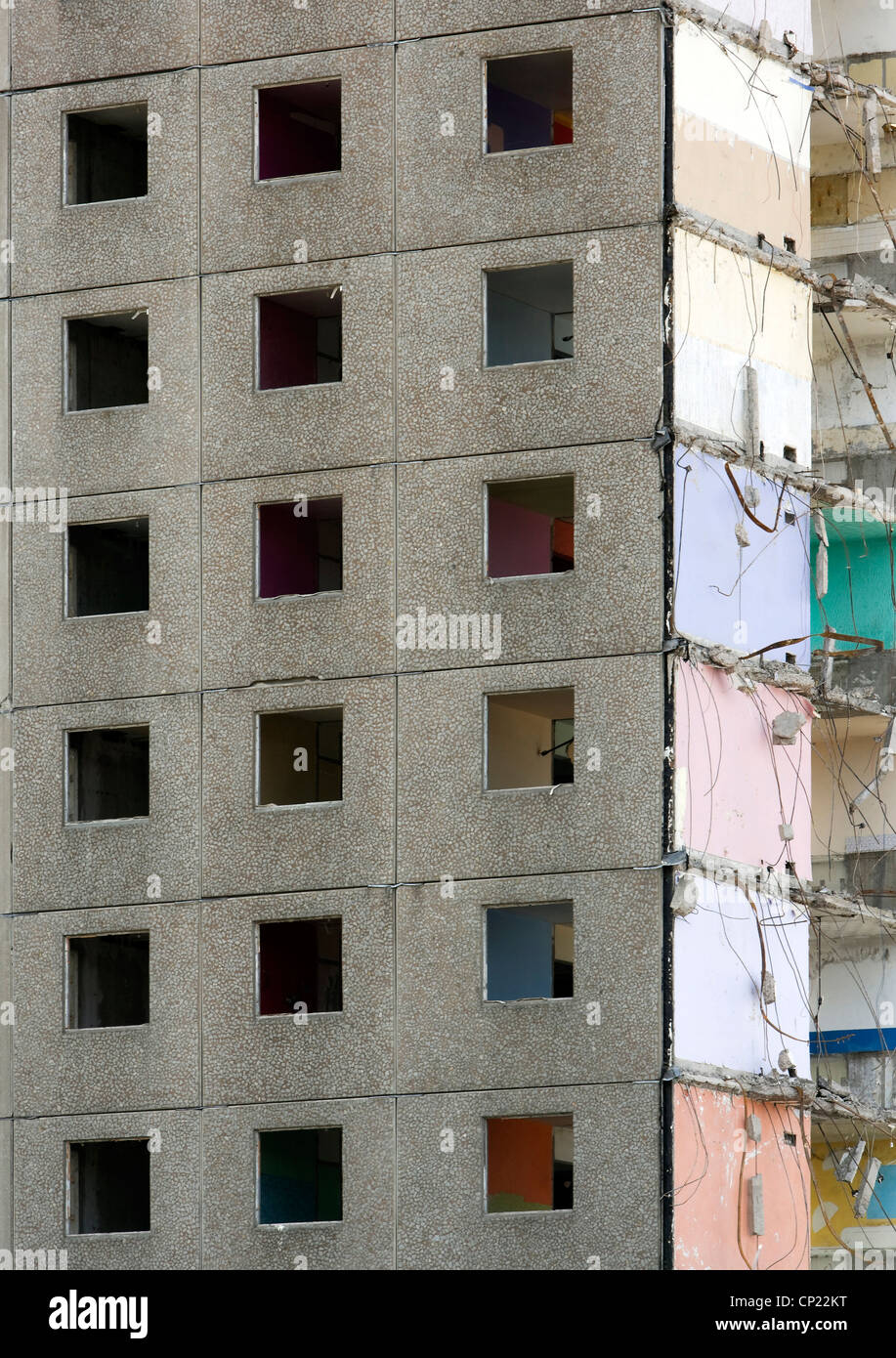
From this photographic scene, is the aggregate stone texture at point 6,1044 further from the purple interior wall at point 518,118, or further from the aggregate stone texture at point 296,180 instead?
the purple interior wall at point 518,118

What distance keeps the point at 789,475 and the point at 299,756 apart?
787 cm

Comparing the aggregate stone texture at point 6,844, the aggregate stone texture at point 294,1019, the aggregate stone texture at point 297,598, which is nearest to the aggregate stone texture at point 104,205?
the aggregate stone texture at point 297,598

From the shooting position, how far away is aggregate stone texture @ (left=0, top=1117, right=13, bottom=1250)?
1959 inches

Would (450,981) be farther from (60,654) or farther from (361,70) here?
(361,70)

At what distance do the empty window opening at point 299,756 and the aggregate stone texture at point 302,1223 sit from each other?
14.3 ft

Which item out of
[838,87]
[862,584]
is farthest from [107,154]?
[862,584]

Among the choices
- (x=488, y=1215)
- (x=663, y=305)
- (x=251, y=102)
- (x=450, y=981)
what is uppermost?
(x=251, y=102)

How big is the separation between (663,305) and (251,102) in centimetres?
679

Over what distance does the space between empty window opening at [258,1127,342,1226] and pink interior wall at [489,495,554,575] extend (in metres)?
8.01

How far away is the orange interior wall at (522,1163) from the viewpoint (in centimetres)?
4881

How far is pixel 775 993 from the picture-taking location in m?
49.3

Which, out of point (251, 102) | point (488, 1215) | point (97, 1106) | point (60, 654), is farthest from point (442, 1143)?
point (251, 102)

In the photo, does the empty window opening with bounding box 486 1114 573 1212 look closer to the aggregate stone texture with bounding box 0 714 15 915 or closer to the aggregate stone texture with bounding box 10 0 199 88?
the aggregate stone texture with bounding box 0 714 15 915

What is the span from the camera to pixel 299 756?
5056cm
